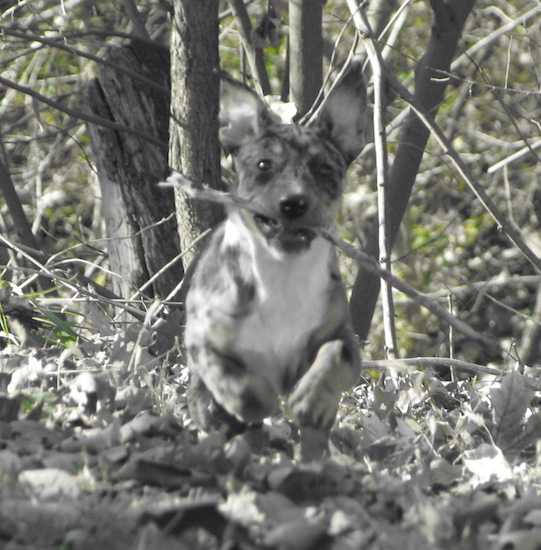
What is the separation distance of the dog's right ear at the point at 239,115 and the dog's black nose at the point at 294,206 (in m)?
0.66

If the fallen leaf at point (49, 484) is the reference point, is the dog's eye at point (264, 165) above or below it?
above

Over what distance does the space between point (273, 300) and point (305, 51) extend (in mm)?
2664

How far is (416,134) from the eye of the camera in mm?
6371

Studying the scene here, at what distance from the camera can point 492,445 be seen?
13.0ft

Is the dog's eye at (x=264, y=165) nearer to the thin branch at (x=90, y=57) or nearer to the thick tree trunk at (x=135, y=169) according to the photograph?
the thin branch at (x=90, y=57)

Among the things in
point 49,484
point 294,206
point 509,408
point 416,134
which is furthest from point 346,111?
point 49,484

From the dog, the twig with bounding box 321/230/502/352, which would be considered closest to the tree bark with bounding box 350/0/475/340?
the dog

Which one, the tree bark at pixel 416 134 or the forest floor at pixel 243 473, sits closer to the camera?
the forest floor at pixel 243 473

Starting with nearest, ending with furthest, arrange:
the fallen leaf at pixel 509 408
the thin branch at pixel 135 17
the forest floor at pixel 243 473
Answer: the forest floor at pixel 243 473
the fallen leaf at pixel 509 408
the thin branch at pixel 135 17

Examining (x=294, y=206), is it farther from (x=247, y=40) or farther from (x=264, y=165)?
(x=247, y=40)

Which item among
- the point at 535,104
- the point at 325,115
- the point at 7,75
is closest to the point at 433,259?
the point at 535,104

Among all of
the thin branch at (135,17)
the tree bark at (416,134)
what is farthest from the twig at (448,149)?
the thin branch at (135,17)

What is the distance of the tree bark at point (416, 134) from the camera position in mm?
6027

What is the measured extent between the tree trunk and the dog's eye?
4.53 feet
